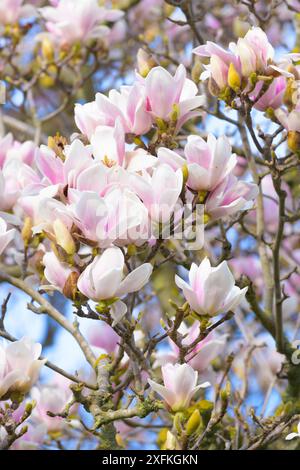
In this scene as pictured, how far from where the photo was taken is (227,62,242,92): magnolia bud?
1868mm

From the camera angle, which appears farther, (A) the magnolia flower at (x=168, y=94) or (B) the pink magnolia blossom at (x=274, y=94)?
(B) the pink magnolia blossom at (x=274, y=94)

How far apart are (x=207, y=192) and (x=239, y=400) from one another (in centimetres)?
68

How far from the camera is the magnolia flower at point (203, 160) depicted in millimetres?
1721

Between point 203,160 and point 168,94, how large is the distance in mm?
180

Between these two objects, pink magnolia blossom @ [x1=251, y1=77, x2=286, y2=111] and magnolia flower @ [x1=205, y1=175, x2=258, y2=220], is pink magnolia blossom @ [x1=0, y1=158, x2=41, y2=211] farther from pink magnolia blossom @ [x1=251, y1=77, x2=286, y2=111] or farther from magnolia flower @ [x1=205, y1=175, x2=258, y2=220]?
pink magnolia blossom @ [x1=251, y1=77, x2=286, y2=111]

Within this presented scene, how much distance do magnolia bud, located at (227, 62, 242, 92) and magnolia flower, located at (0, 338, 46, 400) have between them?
694 mm

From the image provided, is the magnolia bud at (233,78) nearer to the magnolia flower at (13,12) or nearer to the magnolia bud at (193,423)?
the magnolia bud at (193,423)

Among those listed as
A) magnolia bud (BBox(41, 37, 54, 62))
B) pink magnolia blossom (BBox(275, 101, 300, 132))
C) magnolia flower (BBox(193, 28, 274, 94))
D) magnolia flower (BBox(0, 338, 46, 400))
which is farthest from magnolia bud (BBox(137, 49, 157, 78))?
magnolia bud (BBox(41, 37, 54, 62))

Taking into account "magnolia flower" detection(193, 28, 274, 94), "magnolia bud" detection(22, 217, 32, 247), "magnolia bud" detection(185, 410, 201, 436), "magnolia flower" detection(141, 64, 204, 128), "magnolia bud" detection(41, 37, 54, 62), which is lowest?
"magnolia bud" detection(41, 37, 54, 62)

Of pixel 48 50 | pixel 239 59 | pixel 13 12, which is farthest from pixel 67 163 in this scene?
pixel 13 12

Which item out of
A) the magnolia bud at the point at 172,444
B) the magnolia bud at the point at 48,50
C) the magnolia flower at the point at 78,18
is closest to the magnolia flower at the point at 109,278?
the magnolia bud at the point at 172,444

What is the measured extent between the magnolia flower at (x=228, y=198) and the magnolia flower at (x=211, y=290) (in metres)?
0.16
